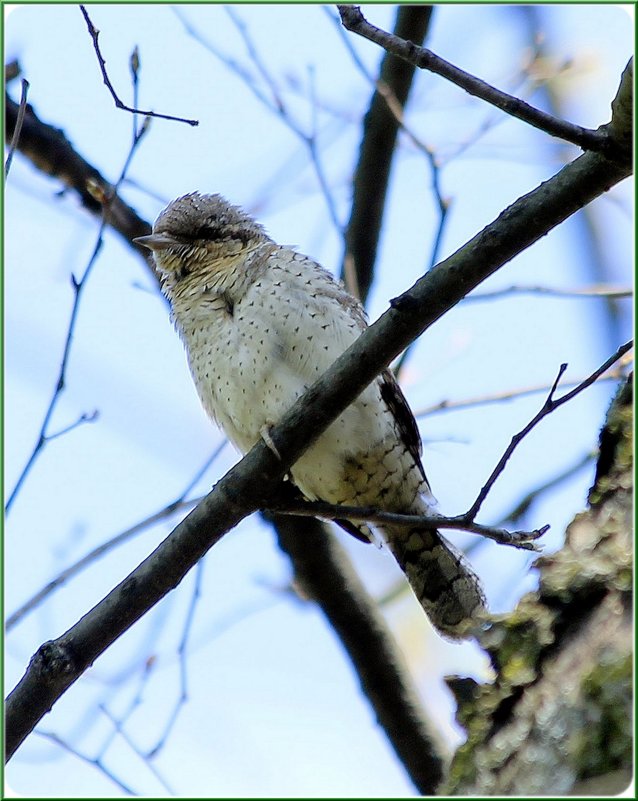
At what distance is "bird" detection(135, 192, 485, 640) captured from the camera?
4.07 meters

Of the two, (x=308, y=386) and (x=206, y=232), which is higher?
(x=206, y=232)

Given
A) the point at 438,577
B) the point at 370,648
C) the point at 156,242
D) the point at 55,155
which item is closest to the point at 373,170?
the point at 156,242

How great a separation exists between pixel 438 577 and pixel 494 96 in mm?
2582

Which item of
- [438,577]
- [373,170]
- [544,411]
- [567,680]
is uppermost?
[373,170]

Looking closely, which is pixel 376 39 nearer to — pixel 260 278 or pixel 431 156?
pixel 260 278

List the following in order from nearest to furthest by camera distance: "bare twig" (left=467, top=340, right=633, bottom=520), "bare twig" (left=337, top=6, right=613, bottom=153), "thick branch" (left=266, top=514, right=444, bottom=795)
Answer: "bare twig" (left=337, top=6, right=613, bottom=153)
"bare twig" (left=467, top=340, right=633, bottom=520)
"thick branch" (left=266, top=514, right=444, bottom=795)

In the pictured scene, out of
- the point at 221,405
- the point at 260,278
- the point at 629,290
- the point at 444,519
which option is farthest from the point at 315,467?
→ the point at 629,290

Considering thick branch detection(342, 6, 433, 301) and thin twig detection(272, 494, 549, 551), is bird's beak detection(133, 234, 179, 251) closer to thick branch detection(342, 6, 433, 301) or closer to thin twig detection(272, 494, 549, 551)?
thick branch detection(342, 6, 433, 301)

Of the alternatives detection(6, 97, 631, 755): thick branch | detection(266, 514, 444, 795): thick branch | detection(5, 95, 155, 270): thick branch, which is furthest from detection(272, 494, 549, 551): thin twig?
detection(5, 95, 155, 270): thick branch

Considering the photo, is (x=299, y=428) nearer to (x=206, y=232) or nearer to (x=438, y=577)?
(x=438, y=577)

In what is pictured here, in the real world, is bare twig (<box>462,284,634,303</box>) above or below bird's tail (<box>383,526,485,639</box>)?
above

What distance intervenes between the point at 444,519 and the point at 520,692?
4.24 feet

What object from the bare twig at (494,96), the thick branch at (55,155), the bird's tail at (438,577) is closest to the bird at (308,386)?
the bird's tail at (438,577)

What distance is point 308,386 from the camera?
13.3ft
